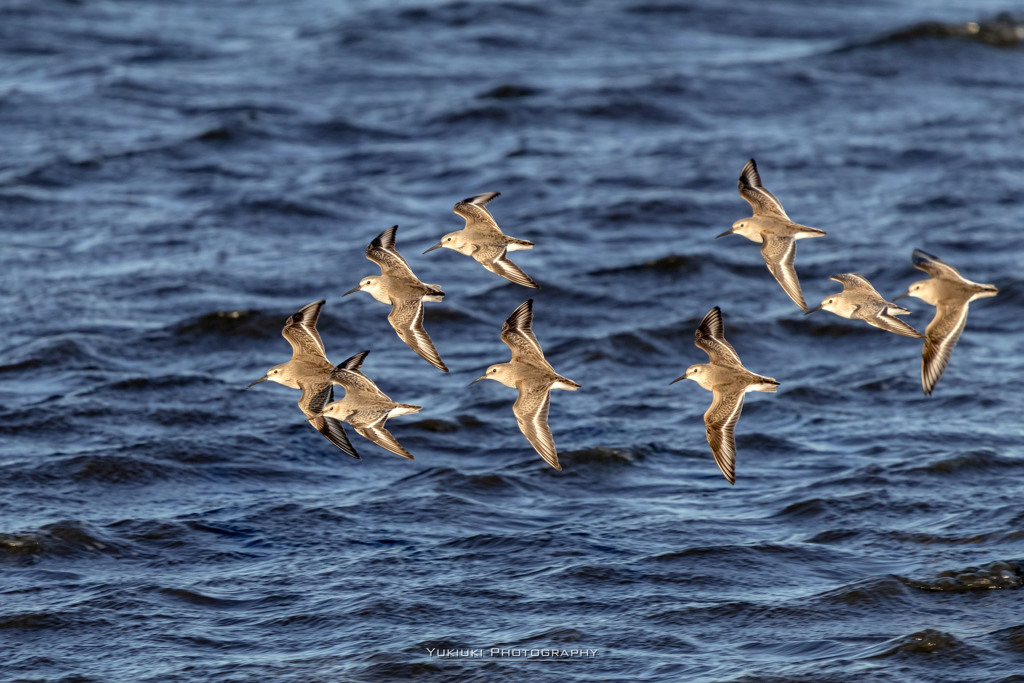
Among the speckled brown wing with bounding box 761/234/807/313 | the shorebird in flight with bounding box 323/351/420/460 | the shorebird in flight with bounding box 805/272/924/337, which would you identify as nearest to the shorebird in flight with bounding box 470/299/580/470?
the shorebird in flight with bounding box 323/351/420/460

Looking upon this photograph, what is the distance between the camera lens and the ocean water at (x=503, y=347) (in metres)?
10.3

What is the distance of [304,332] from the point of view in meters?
9.31

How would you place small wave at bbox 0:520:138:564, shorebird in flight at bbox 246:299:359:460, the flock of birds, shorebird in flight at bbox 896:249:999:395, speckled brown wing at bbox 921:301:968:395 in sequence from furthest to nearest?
small wave at bbox 0:520:138:564, shorebird in flight at bbox 246:299:359:460, the flock of birds, shorebird in flight at bbox 896:249:999:395, speckled brown wing at bbox 921:301:968:395

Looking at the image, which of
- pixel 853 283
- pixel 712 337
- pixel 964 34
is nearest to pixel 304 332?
pixel 712 337

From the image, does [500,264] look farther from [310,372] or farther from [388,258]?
[310,372]

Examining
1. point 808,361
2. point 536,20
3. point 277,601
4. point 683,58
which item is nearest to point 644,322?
point 808,361

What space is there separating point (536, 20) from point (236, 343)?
12.4m

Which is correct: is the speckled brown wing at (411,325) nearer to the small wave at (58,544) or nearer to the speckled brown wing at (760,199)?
the speckled brown wing at (760,199)

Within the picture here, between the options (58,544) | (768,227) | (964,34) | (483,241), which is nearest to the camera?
(483,241)

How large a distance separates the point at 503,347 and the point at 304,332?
5539 millimetres

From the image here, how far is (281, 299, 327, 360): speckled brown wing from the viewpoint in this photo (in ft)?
30.1

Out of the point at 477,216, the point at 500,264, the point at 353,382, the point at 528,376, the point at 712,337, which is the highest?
the point at 477,216

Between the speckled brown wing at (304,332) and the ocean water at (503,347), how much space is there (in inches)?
83.7

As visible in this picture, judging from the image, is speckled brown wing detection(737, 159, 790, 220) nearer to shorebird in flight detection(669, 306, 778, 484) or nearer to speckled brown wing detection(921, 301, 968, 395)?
shorebird in flight detection(669, 306, 778, 484)
